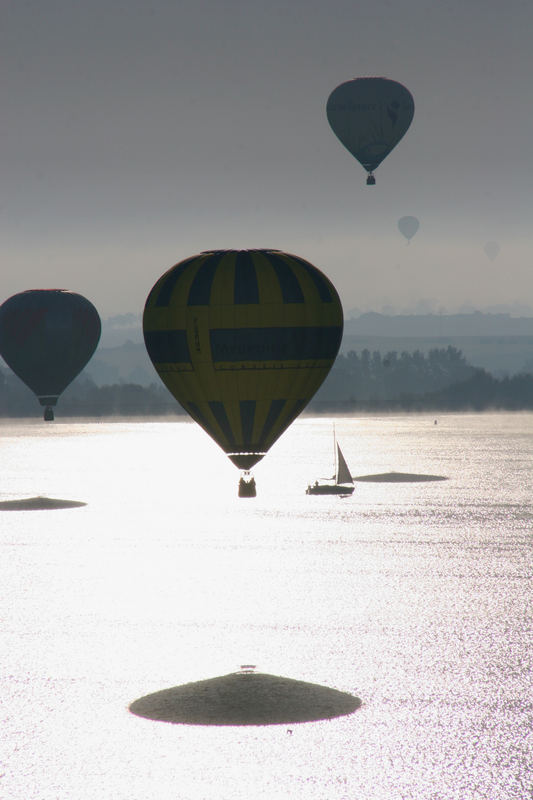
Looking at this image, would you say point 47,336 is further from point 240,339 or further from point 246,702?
point 246,702

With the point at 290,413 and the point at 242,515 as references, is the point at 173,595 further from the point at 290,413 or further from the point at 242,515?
the point at 242,515

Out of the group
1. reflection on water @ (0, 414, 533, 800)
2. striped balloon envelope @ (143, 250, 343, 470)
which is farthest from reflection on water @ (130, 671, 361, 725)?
striped balloon envelope @ (143, 250, 343, 470)

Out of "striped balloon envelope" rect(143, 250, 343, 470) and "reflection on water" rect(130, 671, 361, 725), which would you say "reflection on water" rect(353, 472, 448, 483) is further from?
"reflection on water" rect(130, 671, 361, 725)

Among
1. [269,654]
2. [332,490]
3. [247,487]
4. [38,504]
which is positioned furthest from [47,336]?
[269,654]

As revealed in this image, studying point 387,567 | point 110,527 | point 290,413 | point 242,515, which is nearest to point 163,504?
point 242,515

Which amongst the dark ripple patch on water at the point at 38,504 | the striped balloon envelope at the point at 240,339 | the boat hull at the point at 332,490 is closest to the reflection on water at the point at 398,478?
the boat hull at the point at 332,490

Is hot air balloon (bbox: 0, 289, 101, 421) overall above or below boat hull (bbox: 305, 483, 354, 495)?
above

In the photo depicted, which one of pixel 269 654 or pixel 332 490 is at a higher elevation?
pixel 332 490
